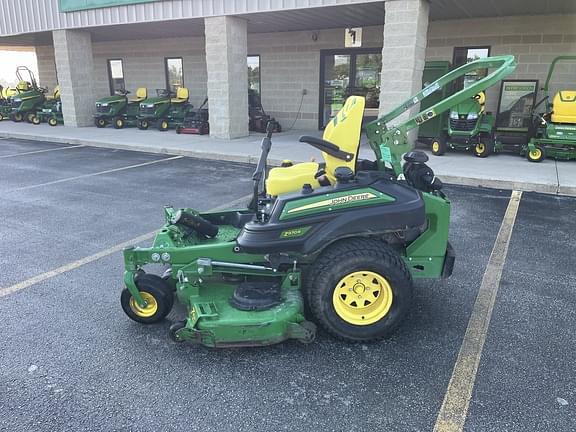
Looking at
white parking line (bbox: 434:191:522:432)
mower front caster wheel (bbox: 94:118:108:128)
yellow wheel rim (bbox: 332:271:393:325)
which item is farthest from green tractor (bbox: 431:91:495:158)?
mower front caster wheel (bbox: 94:118:108:128)

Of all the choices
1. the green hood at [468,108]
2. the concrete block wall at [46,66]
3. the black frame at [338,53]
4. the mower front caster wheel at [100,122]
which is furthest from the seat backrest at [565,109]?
the concrete block wall at [46,66]

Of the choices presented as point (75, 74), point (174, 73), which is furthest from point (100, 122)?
point (174, 73)

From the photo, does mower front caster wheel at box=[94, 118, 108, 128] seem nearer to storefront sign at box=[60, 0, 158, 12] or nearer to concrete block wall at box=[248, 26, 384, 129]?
storefront sign at box=[60, 0, 158, 12]

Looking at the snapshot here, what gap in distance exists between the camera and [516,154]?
9961mm

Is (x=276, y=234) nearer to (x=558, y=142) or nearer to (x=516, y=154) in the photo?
(x=558, y=142)

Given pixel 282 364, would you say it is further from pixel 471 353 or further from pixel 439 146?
pixel 439 146

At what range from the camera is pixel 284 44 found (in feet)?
48.1

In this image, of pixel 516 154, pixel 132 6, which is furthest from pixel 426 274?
pixel 132 6

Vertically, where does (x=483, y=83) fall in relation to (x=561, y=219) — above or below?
above

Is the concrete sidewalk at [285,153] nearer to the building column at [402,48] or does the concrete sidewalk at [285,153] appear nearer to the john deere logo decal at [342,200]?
the building column at [402,48]

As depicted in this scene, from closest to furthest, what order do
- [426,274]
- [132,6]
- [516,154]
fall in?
1. [426,274]
2. [516,154]
3. [132,6]

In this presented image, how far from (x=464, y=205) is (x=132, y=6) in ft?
34.8

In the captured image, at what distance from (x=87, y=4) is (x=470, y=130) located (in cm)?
1134

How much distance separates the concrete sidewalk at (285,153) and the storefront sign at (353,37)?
2737 mm
